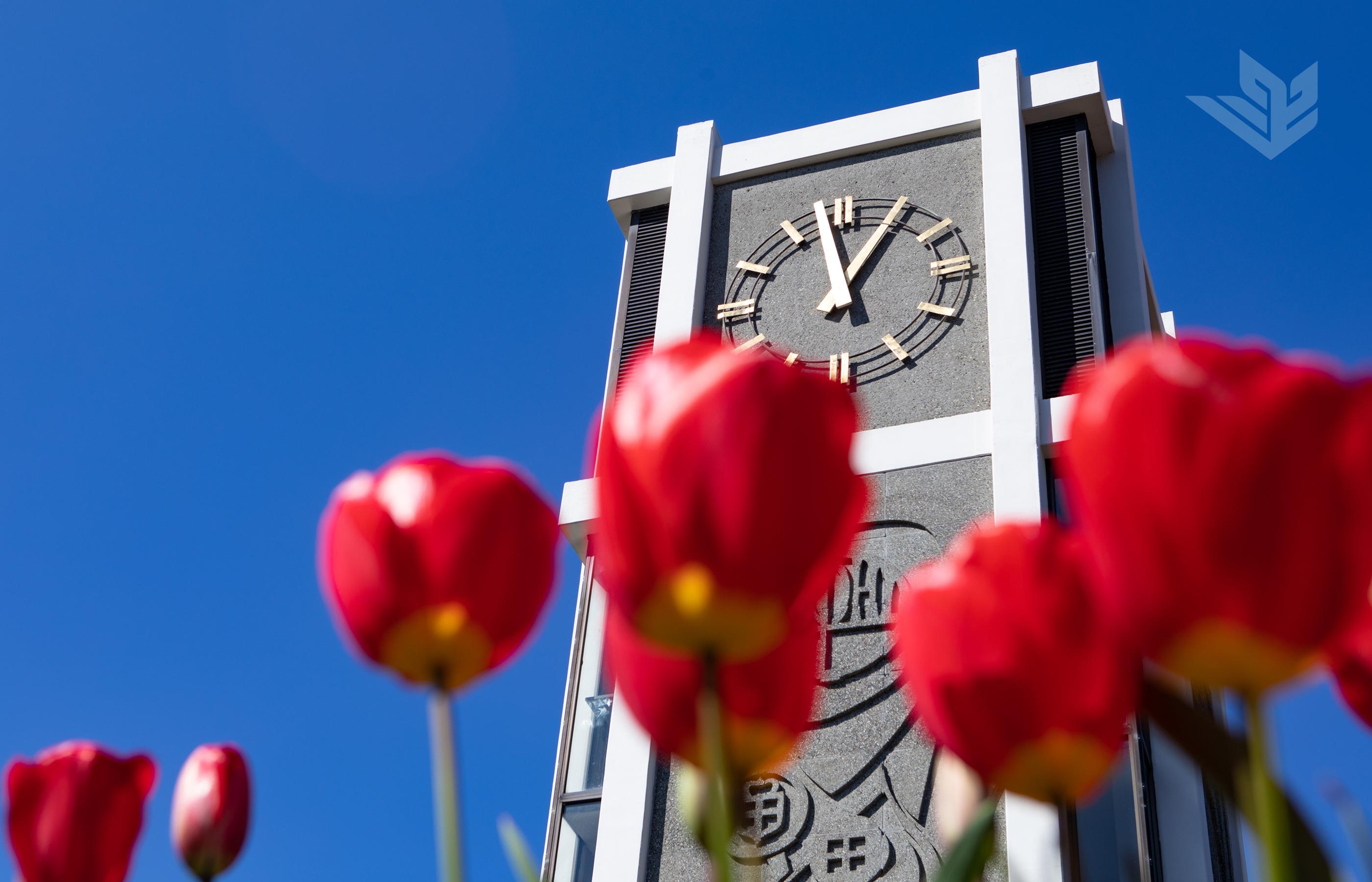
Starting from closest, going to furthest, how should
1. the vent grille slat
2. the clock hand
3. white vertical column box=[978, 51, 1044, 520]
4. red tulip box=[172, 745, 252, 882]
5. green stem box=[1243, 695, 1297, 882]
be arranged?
green stem box=[1243, 695, 1297, 882], red tulip box=[172, 745, 252, 882], white vertical column box=[978, 51, 1044, 520], the vent grille slat, the clock hand

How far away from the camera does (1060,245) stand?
681 cm

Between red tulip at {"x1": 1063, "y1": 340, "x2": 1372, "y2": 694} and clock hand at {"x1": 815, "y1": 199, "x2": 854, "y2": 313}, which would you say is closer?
red tulip at {"x1": 1063, "y1": 340, "x2": 1372, "y2": 694}

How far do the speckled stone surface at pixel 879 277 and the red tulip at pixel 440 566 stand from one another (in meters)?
6.04

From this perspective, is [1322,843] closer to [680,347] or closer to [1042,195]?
[680,347]

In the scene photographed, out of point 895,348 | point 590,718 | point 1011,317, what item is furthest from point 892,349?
point 590,718

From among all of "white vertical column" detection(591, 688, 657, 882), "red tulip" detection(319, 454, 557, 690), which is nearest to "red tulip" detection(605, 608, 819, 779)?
"red tulip" detection(319, 454, 557, 690)

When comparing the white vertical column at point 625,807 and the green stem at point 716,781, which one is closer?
the green stem at point 716,781

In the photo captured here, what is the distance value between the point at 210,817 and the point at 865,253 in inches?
268

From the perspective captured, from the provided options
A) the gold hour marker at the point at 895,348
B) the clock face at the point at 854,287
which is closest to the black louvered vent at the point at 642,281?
the clock face at the point at 854,287

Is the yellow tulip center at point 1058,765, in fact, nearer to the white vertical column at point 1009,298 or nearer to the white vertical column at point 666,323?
the white vertical column at point 666,323

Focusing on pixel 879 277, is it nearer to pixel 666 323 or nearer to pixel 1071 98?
pixel 666 323

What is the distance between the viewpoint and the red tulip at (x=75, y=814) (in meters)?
0.45

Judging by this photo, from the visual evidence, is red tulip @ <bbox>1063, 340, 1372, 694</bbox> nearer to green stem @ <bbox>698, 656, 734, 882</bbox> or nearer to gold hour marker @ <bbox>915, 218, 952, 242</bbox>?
green stem @ <bbox>698, 656, 734, 882</bbox>

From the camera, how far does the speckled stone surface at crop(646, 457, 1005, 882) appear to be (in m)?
5.13
